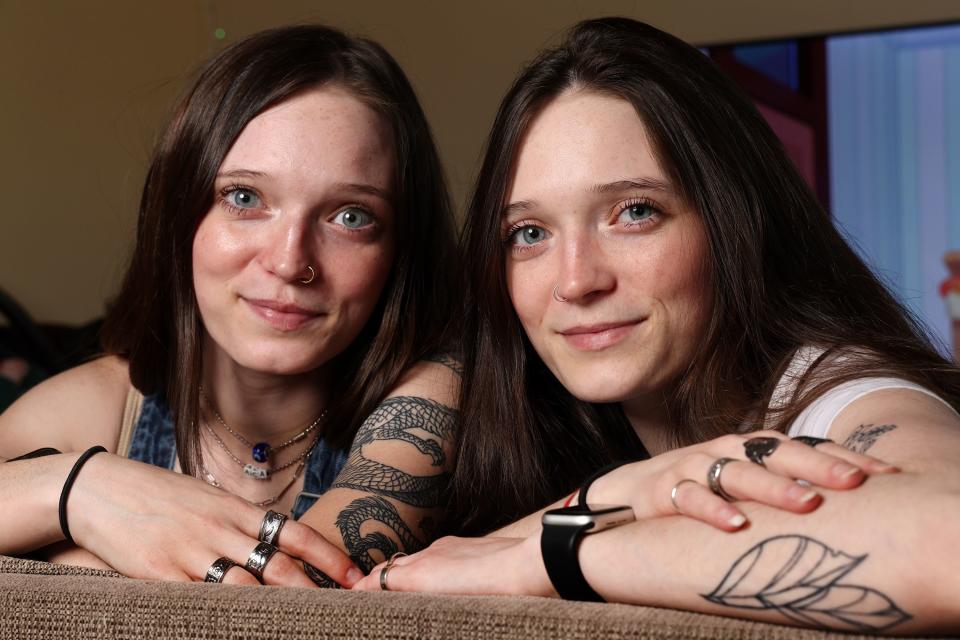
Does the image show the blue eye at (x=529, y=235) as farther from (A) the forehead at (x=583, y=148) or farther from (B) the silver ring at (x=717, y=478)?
(B) the silver ring at (x=717, y=478)

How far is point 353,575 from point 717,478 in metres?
0.52

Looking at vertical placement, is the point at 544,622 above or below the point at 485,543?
above

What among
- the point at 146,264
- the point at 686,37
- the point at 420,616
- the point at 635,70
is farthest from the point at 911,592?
the point at 686,37

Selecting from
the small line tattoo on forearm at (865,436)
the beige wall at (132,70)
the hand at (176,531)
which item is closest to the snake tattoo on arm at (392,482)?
the hand at (176,531)

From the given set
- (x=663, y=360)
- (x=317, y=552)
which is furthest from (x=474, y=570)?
(x=663, y=360)

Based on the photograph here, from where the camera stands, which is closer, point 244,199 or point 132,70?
point 244,199

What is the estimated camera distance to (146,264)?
1.89 metres

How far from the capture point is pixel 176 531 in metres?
1.34

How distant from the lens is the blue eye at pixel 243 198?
170cm

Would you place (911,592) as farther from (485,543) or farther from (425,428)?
(425,428)

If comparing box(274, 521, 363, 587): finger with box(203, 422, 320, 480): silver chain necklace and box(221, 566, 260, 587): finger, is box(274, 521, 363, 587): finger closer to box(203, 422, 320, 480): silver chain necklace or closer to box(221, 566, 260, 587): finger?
box(221, 566, 260, 587): finger

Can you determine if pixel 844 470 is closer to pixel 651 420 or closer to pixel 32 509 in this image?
pixel 651 420

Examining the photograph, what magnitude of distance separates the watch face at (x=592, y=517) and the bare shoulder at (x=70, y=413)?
108 centimetres

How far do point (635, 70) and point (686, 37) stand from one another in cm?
343
